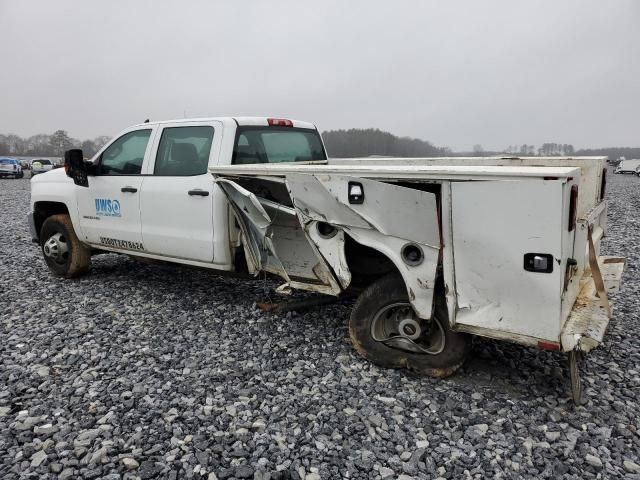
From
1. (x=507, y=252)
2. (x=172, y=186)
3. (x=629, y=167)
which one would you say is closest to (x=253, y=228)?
(x=172, y=186)

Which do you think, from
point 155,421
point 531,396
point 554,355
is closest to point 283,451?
point 155,421

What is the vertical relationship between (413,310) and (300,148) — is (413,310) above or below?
below

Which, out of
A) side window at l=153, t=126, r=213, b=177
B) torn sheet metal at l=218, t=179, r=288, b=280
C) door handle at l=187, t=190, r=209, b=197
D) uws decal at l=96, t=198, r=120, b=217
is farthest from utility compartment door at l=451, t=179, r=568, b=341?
uws decal at l=96, t=198, r=120, b=217

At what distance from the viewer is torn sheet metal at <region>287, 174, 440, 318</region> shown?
11.4 ft

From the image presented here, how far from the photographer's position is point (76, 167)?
5.88 meters

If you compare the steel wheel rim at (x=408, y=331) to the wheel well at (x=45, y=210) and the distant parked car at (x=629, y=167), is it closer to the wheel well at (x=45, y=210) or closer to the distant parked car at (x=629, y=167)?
the wheel well at (x=45, y=210)

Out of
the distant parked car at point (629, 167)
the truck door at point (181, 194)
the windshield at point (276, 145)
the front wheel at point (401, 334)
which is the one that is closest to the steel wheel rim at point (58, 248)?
the truck door at point (181, 194)

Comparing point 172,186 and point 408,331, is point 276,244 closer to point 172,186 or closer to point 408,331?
point 172,186

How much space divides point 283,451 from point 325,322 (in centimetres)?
213

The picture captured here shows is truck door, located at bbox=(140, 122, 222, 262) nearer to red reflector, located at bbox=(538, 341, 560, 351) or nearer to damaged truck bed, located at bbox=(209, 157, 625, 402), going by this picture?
damaged truck bed, located at bbox=(209, 157, 625, 402)

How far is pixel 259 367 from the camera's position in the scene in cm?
406

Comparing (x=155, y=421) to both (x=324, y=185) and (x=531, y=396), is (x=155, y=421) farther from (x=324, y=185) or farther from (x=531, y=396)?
(x=531, y=396)

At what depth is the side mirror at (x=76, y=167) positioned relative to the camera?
5.79 meters

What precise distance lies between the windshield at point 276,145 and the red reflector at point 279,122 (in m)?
0.04
